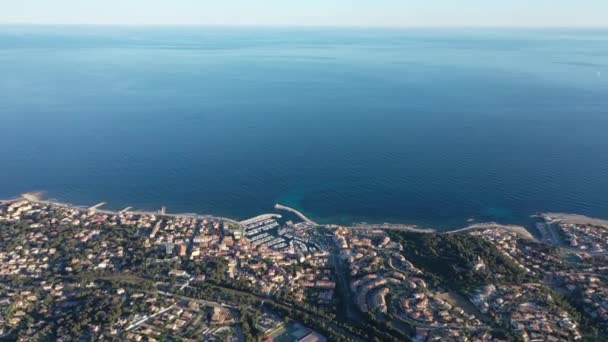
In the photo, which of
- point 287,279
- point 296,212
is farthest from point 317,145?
point 287,279

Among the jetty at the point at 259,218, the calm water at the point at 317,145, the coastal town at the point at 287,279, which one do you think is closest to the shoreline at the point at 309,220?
the coastal town at the point at 287,279

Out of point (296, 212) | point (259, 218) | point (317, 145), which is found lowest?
point (259, 218)

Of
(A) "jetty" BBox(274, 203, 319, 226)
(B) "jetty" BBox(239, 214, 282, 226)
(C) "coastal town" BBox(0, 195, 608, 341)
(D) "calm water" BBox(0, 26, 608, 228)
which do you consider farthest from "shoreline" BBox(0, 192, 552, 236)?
(D) "calm water" BBox(0, 26, 608, 228)

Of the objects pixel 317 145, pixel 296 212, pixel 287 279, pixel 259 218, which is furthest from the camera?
→ pixel 317 145

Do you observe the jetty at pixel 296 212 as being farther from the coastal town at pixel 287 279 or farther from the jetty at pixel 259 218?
the jetty at pixel 259 218

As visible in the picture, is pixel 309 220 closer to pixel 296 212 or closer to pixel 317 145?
pixel 296 212

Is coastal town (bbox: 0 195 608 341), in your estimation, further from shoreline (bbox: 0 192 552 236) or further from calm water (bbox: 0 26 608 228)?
calm water (bbox: 0 26 608 228)
